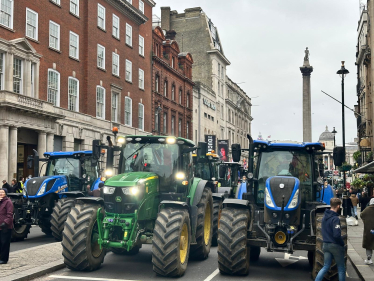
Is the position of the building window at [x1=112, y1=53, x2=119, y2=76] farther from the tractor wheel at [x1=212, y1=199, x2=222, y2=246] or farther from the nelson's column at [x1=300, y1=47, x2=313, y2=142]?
the tractor wheel at [x1=212, y1=199, x2=222, y2=246]

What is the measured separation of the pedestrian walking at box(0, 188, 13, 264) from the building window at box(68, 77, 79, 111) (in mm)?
23142

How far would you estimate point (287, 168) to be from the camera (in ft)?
37.2

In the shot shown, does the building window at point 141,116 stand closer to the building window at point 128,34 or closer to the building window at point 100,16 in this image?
the building window at point 128,34

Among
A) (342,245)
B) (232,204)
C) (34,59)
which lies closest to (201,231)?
(232,204)

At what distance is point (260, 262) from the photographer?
492 inches

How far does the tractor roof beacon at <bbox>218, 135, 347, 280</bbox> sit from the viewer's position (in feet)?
33.0

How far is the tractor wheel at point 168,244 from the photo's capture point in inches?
379

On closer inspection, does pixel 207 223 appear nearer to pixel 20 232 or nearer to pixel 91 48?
pixel 20 232

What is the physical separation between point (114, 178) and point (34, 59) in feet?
71.5

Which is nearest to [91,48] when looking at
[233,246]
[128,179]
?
[128,179]

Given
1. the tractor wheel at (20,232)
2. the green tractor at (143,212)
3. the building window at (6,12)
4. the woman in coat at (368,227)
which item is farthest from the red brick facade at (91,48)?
the woman in coat at (368,227)

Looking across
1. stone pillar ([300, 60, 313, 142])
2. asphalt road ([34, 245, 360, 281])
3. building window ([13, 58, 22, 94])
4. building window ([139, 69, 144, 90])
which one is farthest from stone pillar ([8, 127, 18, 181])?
stone pillar ([300, 60, 313, 142])

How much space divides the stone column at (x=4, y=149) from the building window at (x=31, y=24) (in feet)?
20.6

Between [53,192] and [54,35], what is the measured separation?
1928cm
